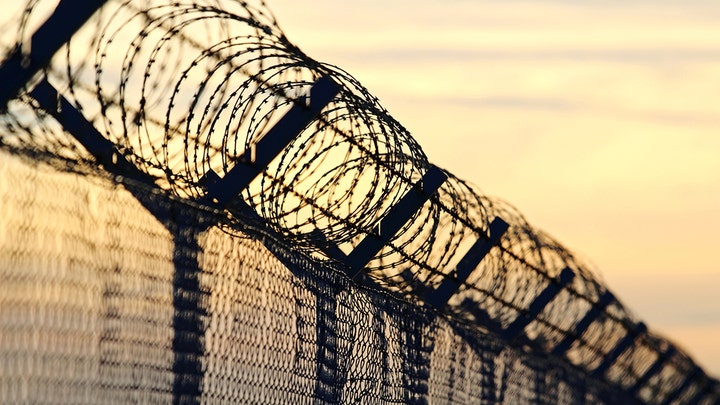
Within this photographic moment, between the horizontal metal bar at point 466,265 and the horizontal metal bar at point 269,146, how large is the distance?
2.06 meters

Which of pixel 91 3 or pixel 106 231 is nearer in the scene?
pixel 106 231

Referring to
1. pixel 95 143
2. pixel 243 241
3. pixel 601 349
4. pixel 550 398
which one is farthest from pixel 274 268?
Result: pixel 601 349

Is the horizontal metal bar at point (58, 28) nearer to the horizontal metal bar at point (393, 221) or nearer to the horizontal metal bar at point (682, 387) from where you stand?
the horizontal metal bar at point (393, 221)

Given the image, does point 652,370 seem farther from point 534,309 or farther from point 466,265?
point 466,265

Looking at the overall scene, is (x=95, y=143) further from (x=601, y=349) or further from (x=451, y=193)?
(x=601, y=349)

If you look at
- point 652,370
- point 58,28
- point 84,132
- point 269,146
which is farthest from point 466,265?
point 652,370

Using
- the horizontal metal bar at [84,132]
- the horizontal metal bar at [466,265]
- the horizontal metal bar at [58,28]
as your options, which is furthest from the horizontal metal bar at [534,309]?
the horizontal metal bar at [58,28]

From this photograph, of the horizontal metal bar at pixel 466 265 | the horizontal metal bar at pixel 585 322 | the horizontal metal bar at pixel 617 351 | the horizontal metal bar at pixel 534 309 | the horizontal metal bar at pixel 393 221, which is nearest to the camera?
the horizontal metal bar at pixel 393 221

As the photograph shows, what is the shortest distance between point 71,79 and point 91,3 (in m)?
0.50

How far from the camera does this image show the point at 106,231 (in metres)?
3.06

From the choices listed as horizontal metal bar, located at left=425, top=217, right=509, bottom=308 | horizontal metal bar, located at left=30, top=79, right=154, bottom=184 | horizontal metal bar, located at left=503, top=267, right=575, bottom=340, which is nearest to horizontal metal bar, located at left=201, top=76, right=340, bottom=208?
horizontal metal bar, located at left=30, top=79, right=154, bottom=184

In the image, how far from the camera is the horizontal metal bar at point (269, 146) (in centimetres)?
451

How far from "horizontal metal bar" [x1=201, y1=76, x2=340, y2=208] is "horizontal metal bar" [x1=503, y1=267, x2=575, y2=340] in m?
4.15

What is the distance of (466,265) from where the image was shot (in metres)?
7.35
